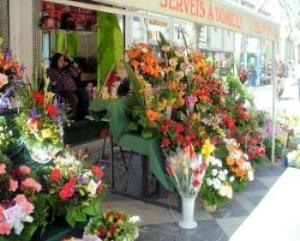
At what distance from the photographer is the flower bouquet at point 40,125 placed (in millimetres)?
3043

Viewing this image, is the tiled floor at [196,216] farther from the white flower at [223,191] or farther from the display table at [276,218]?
the white flower at [223,191]

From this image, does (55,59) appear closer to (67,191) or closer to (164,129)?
(164,129)

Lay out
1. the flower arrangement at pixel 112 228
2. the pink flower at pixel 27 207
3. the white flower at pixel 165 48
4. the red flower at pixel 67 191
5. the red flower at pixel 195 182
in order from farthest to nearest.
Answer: the white flower at pixel 165 48 → the red flower at pixel 195 182 → the flower arrangement at pixel 112 228 → the red flower at pixel 67 191 → the pink flower at pixel 27 207

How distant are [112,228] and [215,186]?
1.45 meters

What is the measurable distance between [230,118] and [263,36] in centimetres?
140

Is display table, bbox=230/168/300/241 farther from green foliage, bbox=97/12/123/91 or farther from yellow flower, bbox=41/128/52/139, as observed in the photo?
green foliage, bbox=97/12/123/91

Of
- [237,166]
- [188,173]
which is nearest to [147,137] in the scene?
[188,173]

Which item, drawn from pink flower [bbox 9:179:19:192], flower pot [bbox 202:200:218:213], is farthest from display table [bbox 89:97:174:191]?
pink flower [bbox 9:179:19:192]

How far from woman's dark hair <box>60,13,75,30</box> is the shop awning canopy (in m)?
1.65

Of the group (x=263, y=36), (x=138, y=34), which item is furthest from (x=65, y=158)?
(x=138, y=34)

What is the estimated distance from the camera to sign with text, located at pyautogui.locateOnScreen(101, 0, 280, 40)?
3.18 metres

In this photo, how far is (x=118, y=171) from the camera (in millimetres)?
6199

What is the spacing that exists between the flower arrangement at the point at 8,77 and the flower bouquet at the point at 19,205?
0.46m

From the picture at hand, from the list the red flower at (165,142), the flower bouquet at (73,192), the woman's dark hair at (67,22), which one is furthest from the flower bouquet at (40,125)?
the woman's dark hair at (67,22)
